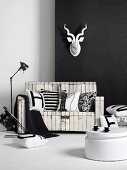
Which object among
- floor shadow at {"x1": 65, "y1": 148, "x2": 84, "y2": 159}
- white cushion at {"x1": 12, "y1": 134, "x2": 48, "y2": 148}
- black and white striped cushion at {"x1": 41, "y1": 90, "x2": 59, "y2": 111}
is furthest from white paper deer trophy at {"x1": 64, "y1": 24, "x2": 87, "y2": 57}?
floor shadow at {"x1": 65, "y1": 148, "x2": 84, "y2": 159}

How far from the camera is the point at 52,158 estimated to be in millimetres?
4176

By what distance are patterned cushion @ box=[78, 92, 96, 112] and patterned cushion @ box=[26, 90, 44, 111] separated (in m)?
0.64

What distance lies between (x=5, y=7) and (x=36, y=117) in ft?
8.07

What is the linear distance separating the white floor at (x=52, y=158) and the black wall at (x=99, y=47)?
6.11 ft

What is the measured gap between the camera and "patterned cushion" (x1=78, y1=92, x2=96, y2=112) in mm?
6141

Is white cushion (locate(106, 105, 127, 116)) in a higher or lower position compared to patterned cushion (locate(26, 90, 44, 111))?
lower

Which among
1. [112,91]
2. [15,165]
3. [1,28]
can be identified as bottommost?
[15,165]

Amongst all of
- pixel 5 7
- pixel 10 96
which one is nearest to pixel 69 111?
pixel 10 96

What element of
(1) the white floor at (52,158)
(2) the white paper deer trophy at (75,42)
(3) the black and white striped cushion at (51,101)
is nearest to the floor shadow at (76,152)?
(1) the white floor at (52,158)

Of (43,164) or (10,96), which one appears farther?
(10,96)

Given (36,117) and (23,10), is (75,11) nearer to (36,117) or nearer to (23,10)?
(23,10)

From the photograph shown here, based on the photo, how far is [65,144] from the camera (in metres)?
5.07

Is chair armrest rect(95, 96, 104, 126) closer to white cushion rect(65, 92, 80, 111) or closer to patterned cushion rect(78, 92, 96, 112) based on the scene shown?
patterned cushion rect(78, 92, 96, 112)

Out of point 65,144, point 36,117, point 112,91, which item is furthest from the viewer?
point 112,91
